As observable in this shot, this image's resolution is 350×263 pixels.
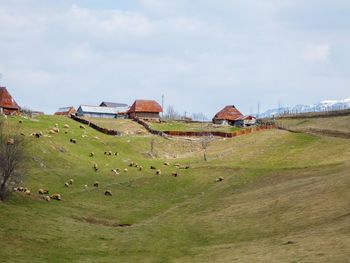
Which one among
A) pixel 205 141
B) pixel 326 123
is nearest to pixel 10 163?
pixel 205 141

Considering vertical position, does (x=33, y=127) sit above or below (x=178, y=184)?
above

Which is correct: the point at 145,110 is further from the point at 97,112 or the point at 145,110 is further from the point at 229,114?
the point at 229,114

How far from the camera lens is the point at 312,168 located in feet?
245

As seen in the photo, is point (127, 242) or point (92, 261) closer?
point (92, 261)

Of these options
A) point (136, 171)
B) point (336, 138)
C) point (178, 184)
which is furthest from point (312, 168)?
point (336, 138)

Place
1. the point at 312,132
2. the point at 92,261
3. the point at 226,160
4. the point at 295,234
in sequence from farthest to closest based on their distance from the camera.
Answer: the point at 312,132 < the point at 226,160 < the point at 295,234 < the point at 92,261

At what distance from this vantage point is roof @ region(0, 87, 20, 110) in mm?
118806

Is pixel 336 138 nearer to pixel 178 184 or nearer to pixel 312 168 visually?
pixel 312 168

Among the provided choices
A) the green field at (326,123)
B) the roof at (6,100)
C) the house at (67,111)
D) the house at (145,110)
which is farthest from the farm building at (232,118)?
the roof at (6,100)

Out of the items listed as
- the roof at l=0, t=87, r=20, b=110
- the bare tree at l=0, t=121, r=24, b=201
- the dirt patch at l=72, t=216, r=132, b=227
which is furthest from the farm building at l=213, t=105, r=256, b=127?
the dirt patch at l=72, t=216, r=132, b=227

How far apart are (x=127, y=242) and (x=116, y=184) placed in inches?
1127

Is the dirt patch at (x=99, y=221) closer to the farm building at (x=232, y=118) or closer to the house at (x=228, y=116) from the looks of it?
the farm building at (x=232, y=118)

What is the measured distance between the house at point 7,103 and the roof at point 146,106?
45.1 metres

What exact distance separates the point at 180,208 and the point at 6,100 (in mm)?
73629
